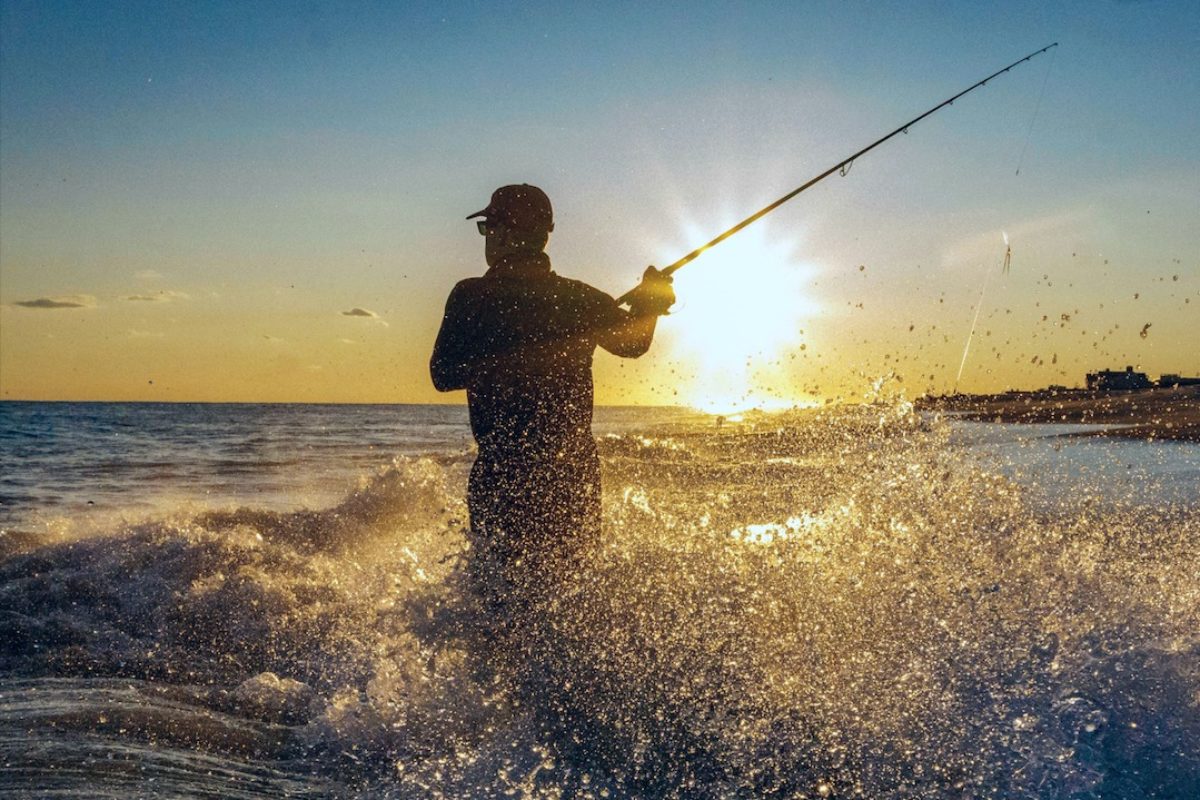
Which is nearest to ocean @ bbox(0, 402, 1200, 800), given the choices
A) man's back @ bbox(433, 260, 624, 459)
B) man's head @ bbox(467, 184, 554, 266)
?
man's back @ bbox(433, 260, 624, 459)

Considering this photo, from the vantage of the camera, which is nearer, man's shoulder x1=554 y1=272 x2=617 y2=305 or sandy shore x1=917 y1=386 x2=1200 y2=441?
man's shoulder x1=554 y1=272 x2=617 y2=305

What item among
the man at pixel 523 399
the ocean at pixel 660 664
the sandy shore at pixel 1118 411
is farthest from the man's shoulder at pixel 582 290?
the sandy shore at pixel 1118 411

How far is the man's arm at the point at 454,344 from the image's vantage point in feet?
12.3

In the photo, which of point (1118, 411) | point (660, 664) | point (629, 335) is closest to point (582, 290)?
point (629, 335)

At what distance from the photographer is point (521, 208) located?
391cm

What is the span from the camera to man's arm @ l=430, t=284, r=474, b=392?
376cm

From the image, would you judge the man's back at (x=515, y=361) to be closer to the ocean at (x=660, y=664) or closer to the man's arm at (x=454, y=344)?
the man's arm at (x=454, y=344)

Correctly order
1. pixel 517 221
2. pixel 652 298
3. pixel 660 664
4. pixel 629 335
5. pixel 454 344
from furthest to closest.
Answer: pixel 652 298
pixel 629 335
pixel 517 221
pixel 454 344
pixel 660 664

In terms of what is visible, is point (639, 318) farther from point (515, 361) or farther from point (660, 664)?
point (660, 664)

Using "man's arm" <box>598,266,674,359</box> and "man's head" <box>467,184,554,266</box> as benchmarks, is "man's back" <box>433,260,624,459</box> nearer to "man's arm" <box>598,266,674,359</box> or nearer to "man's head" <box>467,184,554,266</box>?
"man's head" <box>467,184,554,266</box>

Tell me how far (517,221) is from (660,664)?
1986mm

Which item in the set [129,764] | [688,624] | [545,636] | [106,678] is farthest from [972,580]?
[106,678]

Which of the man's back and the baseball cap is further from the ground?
the baseball cap

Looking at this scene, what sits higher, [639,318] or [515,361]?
[639,318]
